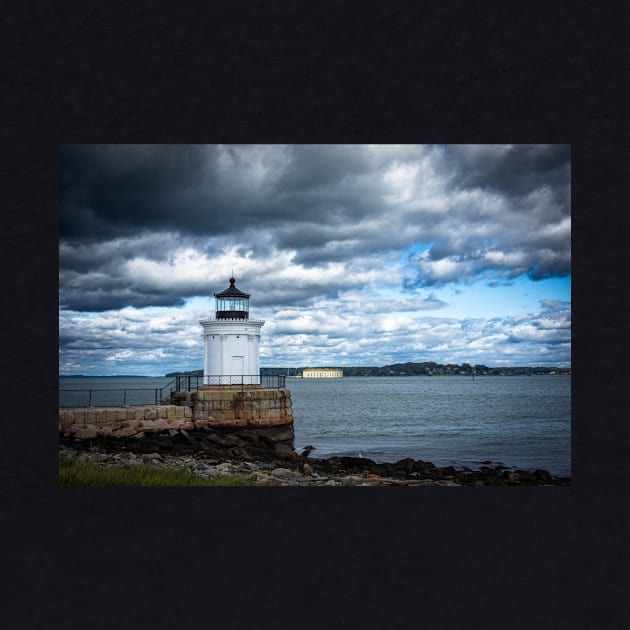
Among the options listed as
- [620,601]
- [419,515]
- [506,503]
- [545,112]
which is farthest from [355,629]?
[545,112]

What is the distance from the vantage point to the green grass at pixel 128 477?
18.8ft

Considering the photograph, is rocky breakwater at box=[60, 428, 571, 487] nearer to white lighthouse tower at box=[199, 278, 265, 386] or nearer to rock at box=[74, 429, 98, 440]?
rock at box=[74, 429, 98, 440]

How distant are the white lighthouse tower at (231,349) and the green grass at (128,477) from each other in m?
6.25

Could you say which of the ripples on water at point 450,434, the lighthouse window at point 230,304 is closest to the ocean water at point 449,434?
the ripples on water at point 450,434

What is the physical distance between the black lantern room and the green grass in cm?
685

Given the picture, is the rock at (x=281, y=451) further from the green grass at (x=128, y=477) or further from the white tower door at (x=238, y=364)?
the green grass at (x=128, y=477)

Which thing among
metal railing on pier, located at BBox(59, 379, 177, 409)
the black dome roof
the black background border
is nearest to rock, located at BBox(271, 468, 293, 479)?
the black background border

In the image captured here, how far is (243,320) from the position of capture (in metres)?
13.4

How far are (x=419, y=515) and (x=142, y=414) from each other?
6.95 m

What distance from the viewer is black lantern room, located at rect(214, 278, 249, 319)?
44.6 feet

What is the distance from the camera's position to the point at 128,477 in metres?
6.10

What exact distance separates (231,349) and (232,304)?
110 cm

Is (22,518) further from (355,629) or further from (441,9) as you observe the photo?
(441,9)

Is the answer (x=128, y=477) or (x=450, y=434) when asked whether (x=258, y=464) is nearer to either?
(x=128, y=477)
